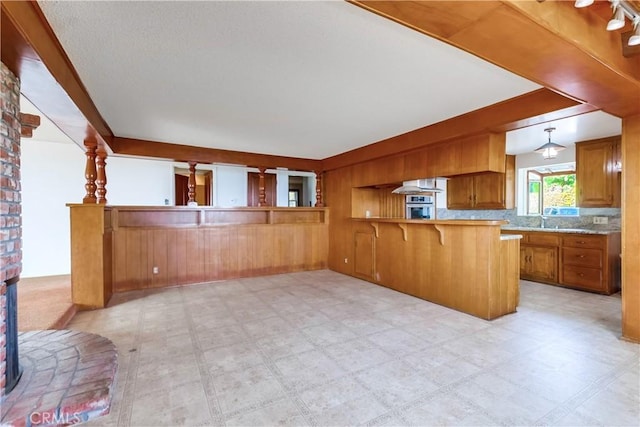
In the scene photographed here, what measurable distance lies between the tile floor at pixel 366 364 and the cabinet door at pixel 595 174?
1580 millimetres

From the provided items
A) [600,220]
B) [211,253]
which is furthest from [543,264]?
[211,253]

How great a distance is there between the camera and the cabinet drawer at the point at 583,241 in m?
4.27

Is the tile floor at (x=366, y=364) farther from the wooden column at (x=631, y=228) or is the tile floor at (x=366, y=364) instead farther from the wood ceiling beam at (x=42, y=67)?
the wood ceiling beam at (x=42, y=67)

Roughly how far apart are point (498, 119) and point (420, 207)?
3.13 meters

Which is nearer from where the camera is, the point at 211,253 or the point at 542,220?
the point at 211,253

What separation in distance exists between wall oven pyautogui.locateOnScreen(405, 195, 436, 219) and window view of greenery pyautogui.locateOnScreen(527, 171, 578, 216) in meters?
1.77

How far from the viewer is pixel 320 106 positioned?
3.14 m

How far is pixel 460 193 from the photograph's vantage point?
6195 mm

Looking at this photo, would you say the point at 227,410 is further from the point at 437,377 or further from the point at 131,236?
the point at 131,236

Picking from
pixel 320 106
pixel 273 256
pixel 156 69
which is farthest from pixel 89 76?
pixel 273 256

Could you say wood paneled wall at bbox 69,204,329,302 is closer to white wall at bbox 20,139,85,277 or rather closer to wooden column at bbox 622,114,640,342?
white wall at bbox 20,139,85,277

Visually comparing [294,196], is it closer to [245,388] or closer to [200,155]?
[200,155]

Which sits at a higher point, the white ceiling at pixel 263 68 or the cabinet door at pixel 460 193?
the white ceiling at pixel 263 68

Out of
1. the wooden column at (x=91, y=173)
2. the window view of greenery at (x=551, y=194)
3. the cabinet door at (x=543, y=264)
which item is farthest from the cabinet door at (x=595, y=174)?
the wooden column at (x=91, y=173)
